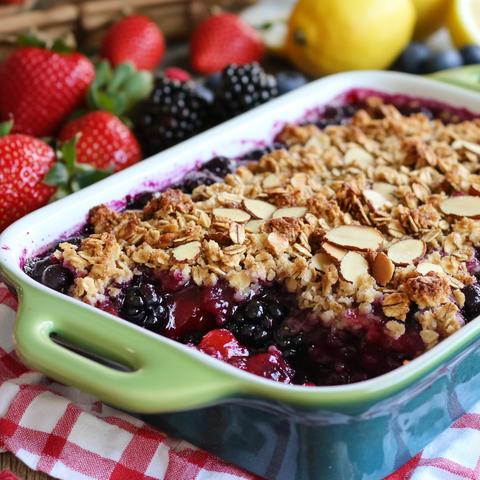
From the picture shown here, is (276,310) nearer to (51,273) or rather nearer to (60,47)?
(51,273)

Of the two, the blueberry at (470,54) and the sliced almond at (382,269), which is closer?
the sliced almond at (382,269)

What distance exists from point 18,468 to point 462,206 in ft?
3.53

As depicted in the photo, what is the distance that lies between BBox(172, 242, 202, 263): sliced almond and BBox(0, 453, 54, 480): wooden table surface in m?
0.48

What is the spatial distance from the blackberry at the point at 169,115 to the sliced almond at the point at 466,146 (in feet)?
2.61

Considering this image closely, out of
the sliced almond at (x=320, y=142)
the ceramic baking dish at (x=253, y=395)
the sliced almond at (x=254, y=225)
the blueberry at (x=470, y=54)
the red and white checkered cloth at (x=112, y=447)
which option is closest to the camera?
the ceramic baking dish at (x=253, y=395)

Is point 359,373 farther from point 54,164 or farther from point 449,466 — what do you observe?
point 54,164

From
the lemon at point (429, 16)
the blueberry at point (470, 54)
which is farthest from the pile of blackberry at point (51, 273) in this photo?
the lemon at point (429, 16)

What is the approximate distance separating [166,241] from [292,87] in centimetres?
118

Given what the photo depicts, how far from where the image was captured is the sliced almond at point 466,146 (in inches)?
64.9

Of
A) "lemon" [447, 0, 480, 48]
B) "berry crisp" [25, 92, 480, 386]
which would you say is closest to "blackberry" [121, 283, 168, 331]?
"berry crisp" [25, 92, 480, 386]

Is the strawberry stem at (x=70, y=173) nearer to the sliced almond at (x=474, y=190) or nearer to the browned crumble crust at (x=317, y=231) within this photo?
the browned crumble crust at (x=317, y=231)

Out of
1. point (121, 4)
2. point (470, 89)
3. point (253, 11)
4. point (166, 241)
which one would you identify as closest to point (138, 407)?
point (166, 241)

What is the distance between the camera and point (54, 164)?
1.64 metres

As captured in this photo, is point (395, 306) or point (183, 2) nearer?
point (395, 306)
